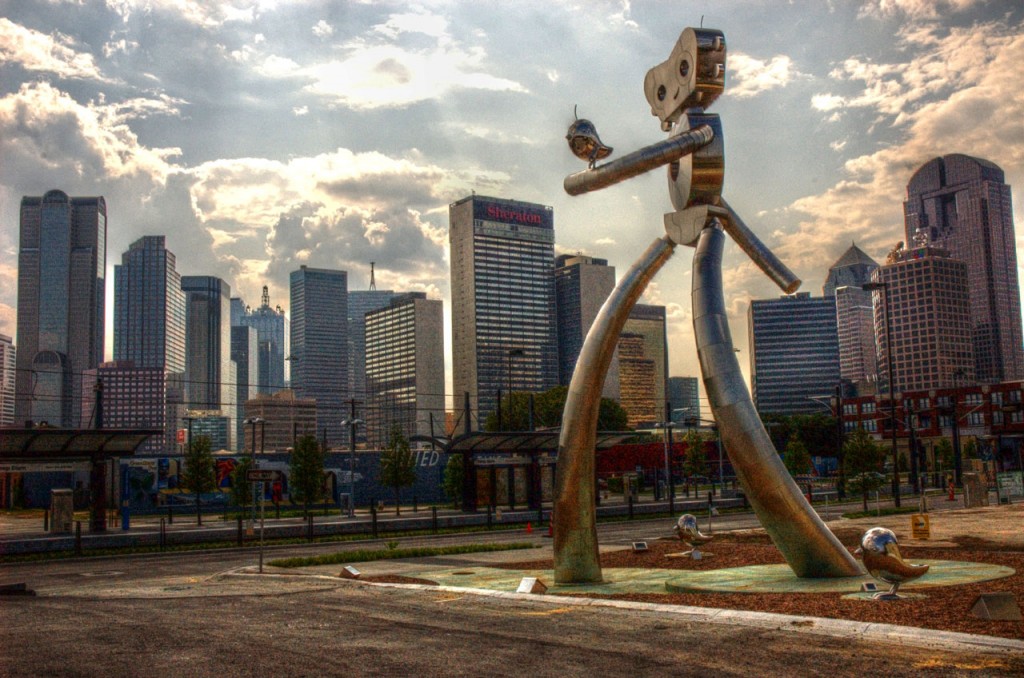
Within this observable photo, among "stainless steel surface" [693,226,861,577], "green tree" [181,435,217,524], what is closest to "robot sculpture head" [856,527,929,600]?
"stainless steel surface" [693,226,861,577]

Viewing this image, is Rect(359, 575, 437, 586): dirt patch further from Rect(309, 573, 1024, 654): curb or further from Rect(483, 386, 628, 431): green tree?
Rect(483, 386, 628, 431): green tree

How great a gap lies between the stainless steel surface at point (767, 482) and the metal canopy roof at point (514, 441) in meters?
25.4

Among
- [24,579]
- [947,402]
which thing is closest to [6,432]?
[24,579]

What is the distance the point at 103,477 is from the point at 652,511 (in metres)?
24.7

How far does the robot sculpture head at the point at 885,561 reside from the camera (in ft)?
40.1

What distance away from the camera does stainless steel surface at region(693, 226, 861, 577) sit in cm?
1456

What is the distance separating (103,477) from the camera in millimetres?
38281

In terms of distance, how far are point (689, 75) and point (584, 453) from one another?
665cm

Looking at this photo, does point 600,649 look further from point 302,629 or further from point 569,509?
point 569,509

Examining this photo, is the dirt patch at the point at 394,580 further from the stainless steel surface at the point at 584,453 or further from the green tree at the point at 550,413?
the green tree at the point at 550,413

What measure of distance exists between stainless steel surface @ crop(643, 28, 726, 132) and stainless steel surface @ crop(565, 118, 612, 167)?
145cm

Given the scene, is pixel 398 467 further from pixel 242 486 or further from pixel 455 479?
pixel 242 486

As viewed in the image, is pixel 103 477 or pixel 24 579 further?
pixel 103 477

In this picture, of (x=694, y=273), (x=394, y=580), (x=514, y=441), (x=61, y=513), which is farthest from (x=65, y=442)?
(x=694, y=273)
